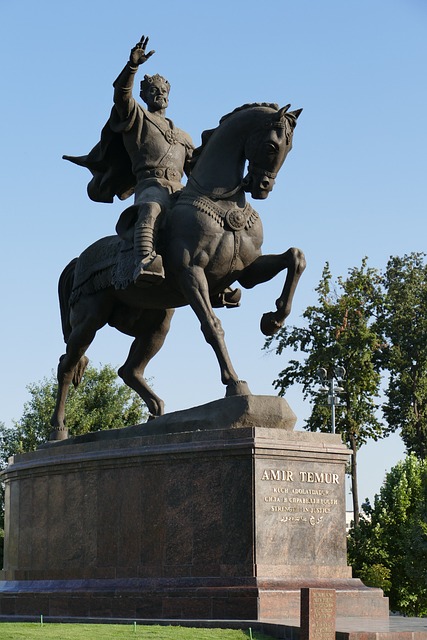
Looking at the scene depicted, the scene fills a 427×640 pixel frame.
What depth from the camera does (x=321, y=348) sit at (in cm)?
3934

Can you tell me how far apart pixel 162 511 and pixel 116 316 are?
3928mm

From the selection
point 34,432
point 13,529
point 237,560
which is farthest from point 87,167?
point 34,432

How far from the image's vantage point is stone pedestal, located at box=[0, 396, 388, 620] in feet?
42.3

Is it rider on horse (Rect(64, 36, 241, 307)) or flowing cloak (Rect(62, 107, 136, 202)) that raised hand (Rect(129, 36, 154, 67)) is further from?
flowing cloak (Rect(62, 107, 136, 202))

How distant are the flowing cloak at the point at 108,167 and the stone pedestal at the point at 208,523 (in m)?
4.10

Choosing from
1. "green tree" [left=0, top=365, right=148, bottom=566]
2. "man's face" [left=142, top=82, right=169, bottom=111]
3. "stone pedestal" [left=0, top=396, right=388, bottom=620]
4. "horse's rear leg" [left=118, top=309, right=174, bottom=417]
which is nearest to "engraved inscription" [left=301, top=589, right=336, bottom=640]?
"stone pedestal" [left=0, top=396, right=388, bottom=620]

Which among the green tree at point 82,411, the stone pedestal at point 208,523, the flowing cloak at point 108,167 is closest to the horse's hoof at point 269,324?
the stone pedestal at point 208,523

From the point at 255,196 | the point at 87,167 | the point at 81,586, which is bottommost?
the point at 81,586

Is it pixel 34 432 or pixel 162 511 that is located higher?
pixel 34 432

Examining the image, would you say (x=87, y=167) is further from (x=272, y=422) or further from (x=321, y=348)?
(x=321, y=348)

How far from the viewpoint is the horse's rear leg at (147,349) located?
55.0 ft

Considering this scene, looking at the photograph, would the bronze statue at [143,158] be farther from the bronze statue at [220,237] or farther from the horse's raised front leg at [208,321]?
the horse's raised front leg at [208,321]

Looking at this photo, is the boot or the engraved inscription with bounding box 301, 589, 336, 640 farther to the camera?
the boot

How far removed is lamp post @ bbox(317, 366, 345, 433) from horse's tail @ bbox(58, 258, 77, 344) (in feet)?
58.4
